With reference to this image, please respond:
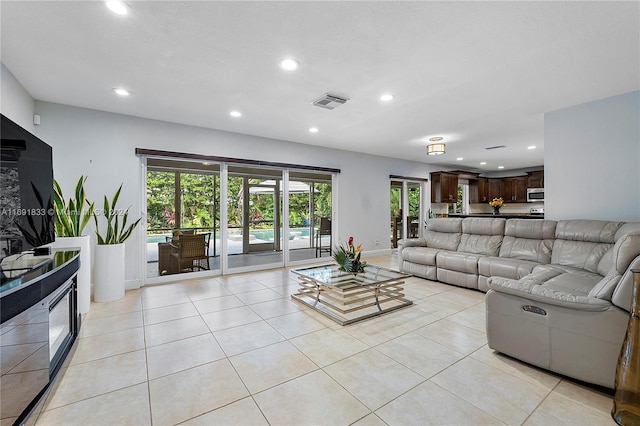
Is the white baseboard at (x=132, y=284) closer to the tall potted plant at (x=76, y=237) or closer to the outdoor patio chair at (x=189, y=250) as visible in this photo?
the outdoor patio chair at (x=189, y=250)

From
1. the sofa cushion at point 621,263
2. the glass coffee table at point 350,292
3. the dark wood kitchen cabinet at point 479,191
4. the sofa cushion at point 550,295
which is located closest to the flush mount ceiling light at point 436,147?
the glass coffee table at point 350,292

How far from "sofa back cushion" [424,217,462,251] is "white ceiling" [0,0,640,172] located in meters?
1.87

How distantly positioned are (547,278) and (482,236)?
5.89ft

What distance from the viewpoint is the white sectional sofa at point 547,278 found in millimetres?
1872

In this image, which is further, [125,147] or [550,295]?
[125,147]

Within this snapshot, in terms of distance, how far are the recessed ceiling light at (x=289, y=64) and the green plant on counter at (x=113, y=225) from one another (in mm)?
2907

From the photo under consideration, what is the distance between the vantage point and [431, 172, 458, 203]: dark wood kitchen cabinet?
8.52m

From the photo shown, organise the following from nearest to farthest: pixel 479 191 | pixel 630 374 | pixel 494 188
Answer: pixel 630 374 < pixel 479 191 < pixel 494 188

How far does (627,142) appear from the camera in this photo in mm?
3635

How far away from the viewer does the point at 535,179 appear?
9.19 meters

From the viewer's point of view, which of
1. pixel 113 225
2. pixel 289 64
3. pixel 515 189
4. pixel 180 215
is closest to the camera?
pixel 289 64

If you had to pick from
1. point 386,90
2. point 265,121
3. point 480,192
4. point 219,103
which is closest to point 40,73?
→ point 219,103

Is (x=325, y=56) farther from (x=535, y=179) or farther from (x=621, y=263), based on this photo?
(x=535, y=179)

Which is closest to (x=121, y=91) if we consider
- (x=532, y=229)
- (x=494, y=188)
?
(x=532, y=229)
